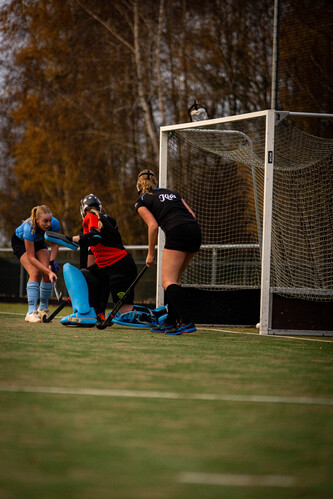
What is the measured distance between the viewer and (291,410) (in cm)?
397

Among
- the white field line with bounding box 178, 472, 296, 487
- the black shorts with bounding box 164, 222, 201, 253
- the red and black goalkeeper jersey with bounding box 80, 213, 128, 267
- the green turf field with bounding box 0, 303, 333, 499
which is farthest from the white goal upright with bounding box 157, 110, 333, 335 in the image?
the white field line with bounding box 178, 472, 296, 487

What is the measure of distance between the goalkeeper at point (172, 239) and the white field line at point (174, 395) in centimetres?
375

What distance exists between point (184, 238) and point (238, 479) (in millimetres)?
5692

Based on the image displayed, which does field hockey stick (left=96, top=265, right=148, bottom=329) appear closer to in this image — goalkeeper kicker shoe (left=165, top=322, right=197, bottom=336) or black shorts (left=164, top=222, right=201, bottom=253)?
black shorts (left=164, top=222, right=201, bottom=253)

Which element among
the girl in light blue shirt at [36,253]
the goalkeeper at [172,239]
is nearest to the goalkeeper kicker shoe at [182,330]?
the goalkeeper at [172,239]

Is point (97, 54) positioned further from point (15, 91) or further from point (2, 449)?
point (2, 449)

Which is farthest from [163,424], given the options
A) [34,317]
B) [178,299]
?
[34,317]

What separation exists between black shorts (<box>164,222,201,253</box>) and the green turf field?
2042 mm

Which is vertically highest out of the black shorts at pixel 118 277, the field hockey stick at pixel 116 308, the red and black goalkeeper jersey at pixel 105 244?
the red and black goalkeeper jersey at pixel 105 244

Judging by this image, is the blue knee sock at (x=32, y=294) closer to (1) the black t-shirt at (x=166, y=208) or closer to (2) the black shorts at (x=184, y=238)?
(1) the black t-shirt at (x=166, y=208)

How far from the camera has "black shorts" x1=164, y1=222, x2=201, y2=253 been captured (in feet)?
27.5

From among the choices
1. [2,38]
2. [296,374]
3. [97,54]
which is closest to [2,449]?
[296,374]

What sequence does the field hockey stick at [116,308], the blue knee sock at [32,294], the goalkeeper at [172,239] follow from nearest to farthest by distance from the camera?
the goalkeeper at [172,239]
the field hockey stick at [116,308]
the blue knee sock at [32,294]

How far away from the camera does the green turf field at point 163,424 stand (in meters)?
2.69
